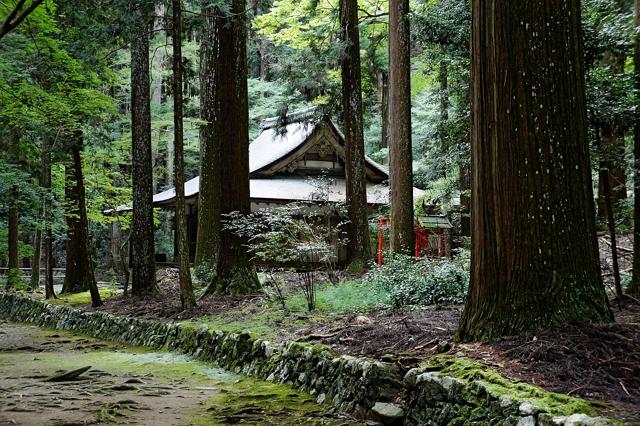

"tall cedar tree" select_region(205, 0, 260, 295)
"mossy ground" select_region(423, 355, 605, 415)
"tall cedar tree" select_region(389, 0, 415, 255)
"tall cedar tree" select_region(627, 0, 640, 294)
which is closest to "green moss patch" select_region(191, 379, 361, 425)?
"mossy ground" select_region(423, 355, 605, 415)

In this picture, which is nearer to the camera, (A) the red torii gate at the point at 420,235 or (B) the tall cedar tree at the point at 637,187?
(B) the tall cedar tree at the point at 637,187

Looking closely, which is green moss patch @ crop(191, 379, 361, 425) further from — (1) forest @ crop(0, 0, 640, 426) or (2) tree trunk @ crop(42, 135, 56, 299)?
(2) tree trunk @ crop(42, 135, 56, 299)

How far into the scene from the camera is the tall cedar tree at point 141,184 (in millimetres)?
12430

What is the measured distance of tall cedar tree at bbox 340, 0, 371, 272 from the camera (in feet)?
44.6

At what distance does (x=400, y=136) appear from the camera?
472 inches

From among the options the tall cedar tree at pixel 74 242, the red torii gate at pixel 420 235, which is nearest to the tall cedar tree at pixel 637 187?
the red torii gate at pixel 420 235

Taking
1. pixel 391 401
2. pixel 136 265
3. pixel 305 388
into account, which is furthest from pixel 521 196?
pixel 136 265

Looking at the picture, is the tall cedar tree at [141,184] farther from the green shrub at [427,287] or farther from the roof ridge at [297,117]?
the green shrub at [427,287]

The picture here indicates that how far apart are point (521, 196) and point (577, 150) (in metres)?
0.60

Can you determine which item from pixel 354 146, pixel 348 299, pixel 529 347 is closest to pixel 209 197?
pixel 354 146

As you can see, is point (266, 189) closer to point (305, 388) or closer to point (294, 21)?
point (294, 21)

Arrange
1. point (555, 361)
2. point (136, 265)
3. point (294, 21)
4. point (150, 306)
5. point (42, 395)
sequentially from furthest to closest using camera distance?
point (294, 21)
point (136, 265)
point (150, 306)
point (42, 395)
point (555, 361)

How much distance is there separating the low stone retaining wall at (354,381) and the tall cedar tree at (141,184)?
249 cm

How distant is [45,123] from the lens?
37.3ft
